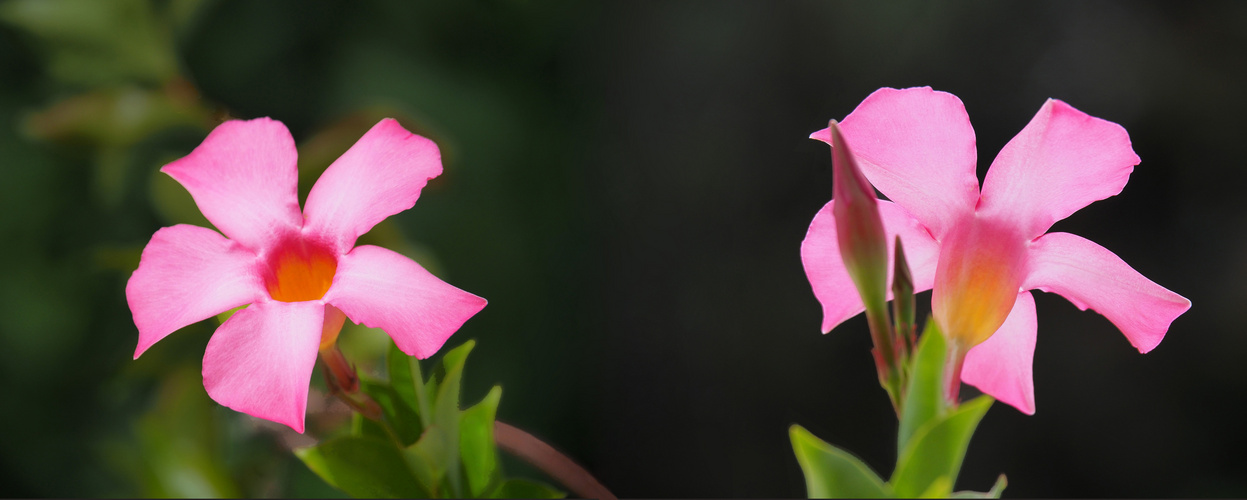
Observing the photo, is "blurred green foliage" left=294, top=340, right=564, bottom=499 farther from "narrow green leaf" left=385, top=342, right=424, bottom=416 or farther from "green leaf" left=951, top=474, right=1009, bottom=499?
"green leaf" left=951, top=474, right=1009, bottom=499

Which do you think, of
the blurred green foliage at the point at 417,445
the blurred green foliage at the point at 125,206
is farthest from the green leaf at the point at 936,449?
the blurred green foliage at the point at 125,206

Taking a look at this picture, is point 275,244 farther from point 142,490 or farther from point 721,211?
point 721,211

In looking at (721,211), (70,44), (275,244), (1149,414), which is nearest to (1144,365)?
(1149,414)

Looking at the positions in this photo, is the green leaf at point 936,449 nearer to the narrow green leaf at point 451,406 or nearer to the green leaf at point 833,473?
the green leaf at point 833,473

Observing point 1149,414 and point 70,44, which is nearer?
point 70,44

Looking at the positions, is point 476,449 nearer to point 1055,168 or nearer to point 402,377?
point 402,377

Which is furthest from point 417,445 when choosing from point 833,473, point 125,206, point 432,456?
point 125,206
